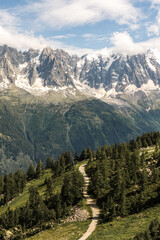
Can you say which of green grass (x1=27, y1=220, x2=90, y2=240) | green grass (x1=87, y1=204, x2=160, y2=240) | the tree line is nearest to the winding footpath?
green grass (x1=27, y1=220, x2=90, y2=240)

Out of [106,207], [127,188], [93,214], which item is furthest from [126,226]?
[127,188]

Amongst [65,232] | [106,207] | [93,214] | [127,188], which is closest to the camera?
[65,232]

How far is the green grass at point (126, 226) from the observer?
54906mm

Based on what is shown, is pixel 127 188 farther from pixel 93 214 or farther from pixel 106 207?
pixel 93 214

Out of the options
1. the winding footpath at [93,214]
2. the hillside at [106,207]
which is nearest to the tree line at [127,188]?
the hillside at [106,207]

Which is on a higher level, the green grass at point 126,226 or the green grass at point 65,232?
the green grass at point 126,226

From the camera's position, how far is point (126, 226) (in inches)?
2338

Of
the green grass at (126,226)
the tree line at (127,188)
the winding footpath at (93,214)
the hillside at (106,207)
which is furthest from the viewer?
the tree line at (127,188)

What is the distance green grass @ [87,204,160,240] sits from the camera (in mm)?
54906

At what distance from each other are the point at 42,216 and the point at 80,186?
19691 mm

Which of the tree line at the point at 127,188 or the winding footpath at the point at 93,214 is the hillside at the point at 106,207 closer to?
the tree line at the point at 127,188

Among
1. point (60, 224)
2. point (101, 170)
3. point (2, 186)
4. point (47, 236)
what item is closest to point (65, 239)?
point (47, 236)

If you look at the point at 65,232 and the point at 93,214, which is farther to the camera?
the point at 93,214

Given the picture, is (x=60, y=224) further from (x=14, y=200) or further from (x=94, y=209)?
(x=14, y=200)
